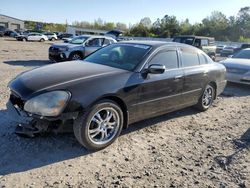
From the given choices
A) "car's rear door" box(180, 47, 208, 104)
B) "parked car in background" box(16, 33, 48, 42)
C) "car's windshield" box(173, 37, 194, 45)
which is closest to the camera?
"car's rear door" box(180, 47, 208, 104)

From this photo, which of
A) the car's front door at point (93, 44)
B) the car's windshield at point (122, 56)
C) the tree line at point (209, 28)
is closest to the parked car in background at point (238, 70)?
the car's windshield at point (122, 56)

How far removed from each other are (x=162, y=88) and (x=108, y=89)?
1258mm

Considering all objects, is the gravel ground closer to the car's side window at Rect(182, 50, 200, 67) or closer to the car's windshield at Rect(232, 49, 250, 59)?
the car's side window at Rect(182, 50, 200, 67)

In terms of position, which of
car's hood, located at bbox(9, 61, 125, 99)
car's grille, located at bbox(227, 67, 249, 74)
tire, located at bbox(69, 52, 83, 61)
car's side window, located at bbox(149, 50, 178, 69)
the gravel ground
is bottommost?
the gravel ground

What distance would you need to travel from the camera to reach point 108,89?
3947 mm

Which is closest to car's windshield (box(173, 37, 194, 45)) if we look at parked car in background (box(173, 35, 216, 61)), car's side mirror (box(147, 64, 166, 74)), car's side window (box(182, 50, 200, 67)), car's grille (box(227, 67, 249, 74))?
parked car in background (box(173, 35, 216, 61))

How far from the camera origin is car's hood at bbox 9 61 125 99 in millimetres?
3744

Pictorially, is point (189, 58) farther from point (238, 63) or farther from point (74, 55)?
point (74, 55)

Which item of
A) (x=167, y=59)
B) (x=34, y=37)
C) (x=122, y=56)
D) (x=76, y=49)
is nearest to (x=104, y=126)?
(x=122, y=56)

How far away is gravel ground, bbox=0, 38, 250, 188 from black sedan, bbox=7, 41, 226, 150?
1.05 ft

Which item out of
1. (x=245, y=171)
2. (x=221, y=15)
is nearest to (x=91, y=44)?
(x=245, y=171)

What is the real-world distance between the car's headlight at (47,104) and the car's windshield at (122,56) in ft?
4.51

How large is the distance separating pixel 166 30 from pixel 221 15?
74.8 ft

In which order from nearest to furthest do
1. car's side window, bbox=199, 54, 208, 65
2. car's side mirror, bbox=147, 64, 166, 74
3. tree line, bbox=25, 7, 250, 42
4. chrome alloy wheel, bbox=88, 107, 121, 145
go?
chrome alloy wheel, bbox=88, 107, 121, 145
car's side mirror, bbox=147, 64, 166, 74
car's side window, bbox=199, 54, 208, 65
tree line, bbox=25, 7, 250, 42
